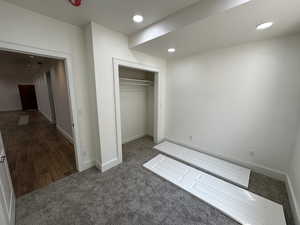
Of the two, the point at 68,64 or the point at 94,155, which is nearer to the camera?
the point at 68,64

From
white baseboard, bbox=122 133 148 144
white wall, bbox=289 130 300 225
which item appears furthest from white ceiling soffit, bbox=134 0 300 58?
white baseboard, bbox=122 133 148 144

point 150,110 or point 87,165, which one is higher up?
point 150,110

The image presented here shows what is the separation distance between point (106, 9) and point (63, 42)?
0.93 meters

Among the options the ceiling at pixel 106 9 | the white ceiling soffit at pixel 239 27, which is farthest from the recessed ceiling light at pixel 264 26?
the ceiling at pixel 106 9

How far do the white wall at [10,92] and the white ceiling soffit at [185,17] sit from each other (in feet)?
36.5

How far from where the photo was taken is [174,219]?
1527mm

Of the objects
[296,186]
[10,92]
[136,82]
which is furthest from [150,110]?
[10,92]

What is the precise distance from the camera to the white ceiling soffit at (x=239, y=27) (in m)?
1.27

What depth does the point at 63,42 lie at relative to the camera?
1979mm

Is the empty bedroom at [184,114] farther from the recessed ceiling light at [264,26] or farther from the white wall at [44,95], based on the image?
the white wall at [44,95]

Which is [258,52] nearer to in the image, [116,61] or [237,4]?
[237,4]

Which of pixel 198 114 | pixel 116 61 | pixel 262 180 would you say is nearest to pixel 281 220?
pixel 262 180

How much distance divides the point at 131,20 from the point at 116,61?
28.5 inches

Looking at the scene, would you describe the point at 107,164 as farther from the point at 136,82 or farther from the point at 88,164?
the point at 136,82
